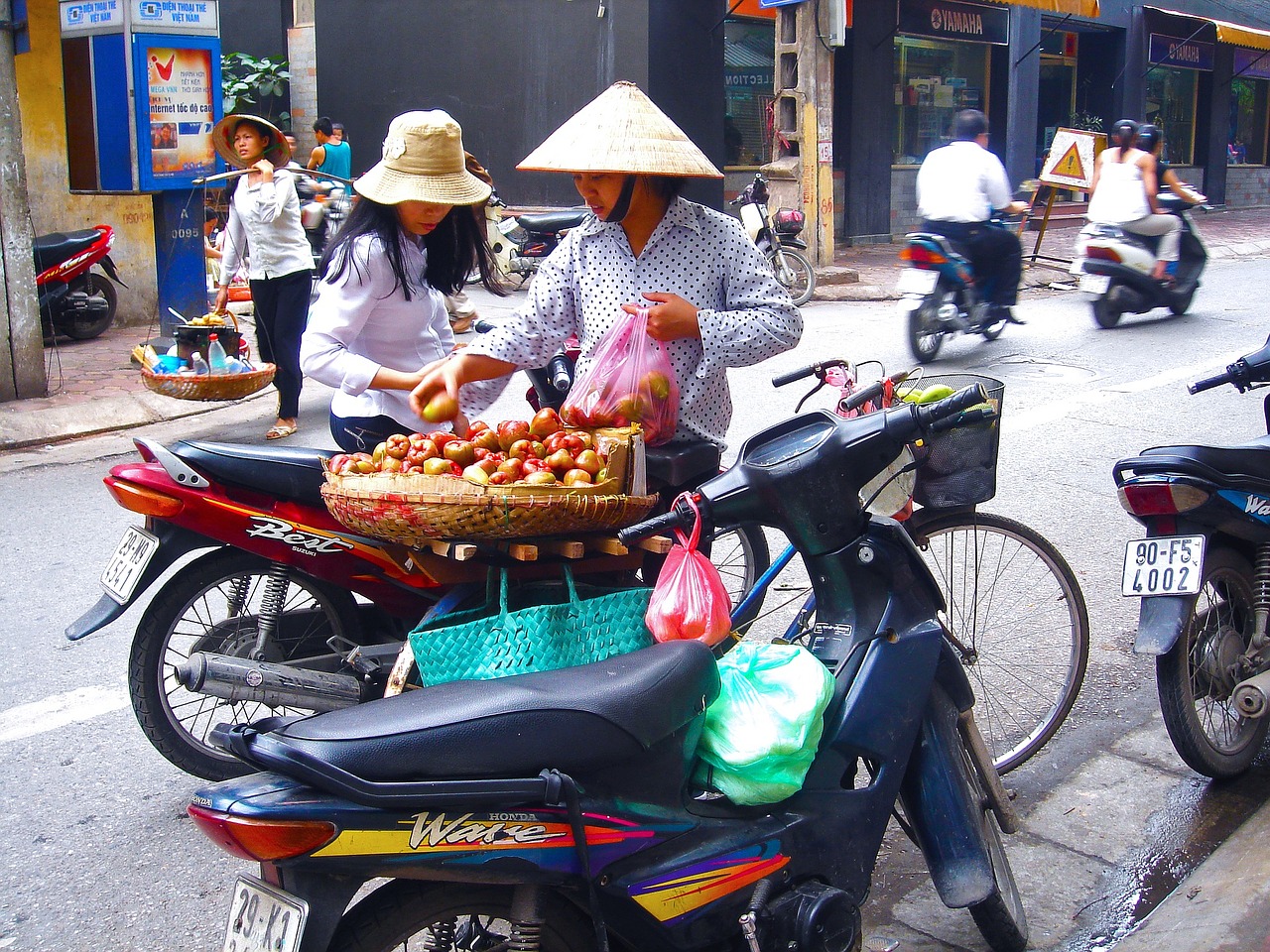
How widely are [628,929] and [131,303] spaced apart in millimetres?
11096

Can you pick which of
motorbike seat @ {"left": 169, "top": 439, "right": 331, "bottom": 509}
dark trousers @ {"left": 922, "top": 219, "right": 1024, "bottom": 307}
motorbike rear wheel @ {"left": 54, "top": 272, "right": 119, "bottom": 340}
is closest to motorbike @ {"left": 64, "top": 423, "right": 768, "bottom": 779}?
motorbike seat @ {"left": 169, "top": 439, "right": 331, "bottom": 509}

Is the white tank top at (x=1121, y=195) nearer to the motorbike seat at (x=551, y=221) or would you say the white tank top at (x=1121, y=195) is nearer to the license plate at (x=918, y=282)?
the license plate at (x=918, y=282)

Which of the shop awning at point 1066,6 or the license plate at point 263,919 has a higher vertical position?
the shop awning at point 1066,6

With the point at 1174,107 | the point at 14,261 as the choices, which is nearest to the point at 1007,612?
the point at 14,261

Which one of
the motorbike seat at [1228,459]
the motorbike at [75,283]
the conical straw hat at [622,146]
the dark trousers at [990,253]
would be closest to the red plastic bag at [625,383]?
the conical straw hat at [622,146]

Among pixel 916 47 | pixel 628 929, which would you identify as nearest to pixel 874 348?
pixel 628 929

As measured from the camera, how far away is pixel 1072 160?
14.2m

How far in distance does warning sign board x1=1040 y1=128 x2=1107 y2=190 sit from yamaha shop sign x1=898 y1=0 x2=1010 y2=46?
17.1ft

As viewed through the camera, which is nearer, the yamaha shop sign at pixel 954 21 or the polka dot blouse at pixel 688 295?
the polka dot blouse at pixel 688 295

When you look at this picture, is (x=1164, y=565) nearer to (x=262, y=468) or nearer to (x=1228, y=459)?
(x=1228, y=459)

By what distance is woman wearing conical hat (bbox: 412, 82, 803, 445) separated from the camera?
10.7 feet

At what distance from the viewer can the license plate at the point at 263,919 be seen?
1831 mm

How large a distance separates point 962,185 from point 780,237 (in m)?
3.65

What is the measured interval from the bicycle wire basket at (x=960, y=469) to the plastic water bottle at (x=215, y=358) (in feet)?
17.0
